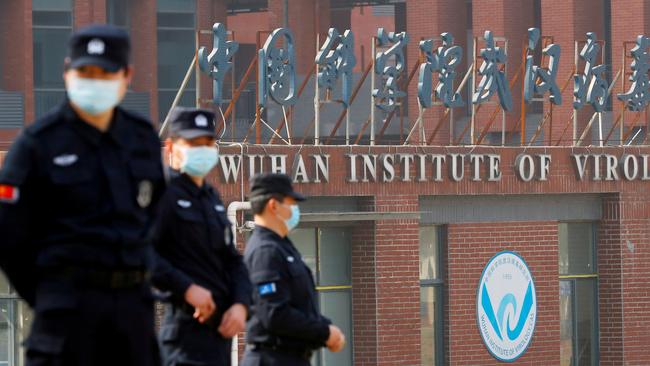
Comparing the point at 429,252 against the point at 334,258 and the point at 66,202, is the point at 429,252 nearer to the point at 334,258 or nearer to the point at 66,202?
the point at 334,258

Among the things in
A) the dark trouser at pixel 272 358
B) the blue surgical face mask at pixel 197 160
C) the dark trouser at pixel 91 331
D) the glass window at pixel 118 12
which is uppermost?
the glass window at pixel 118 12

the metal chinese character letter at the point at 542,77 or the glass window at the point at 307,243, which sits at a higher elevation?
the metal chinese character letter at the point at 542,77

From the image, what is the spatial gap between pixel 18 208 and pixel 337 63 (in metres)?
20.1

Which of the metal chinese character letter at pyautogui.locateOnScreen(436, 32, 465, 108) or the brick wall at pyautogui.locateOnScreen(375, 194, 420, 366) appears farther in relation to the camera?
the metal chinese character letter at pyautogui.locateOnScreen(436, 32, 465, 108)

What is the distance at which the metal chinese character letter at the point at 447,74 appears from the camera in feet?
84.8

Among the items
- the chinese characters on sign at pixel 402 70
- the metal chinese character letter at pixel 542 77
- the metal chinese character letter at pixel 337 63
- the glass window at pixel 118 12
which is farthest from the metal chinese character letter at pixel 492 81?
the glass window at pixel 118 12

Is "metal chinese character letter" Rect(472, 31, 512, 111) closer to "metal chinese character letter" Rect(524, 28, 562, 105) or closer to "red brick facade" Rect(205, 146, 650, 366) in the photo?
"metal chinese character letter" Rect(524, 28, 562, 105)

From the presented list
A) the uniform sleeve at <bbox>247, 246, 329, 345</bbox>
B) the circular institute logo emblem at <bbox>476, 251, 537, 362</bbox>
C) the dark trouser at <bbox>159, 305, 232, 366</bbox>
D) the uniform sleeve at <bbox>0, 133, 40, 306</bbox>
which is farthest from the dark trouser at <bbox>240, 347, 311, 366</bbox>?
the circular institute logo emblem at <bbox>476, 251, 537, 362</bbox>

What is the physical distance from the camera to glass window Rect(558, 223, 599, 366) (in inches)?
1008

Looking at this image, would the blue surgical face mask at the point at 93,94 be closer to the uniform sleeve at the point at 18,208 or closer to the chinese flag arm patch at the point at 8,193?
the uniform sleeve at the point at 18,208

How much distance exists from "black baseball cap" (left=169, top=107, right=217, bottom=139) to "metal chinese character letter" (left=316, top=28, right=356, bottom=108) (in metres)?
16.9

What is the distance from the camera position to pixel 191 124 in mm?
7805

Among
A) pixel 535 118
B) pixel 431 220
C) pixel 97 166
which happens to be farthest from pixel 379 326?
pixel 535 118

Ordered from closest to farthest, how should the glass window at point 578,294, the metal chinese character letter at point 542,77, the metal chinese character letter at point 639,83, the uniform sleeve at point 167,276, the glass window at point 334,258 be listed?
the uniform sleeve at point 167,276
the glass window at point 334,258
the glass window at point 578,294
the metal chinese character letter at point 542,77
the metal chinese character letter at point 639,83
